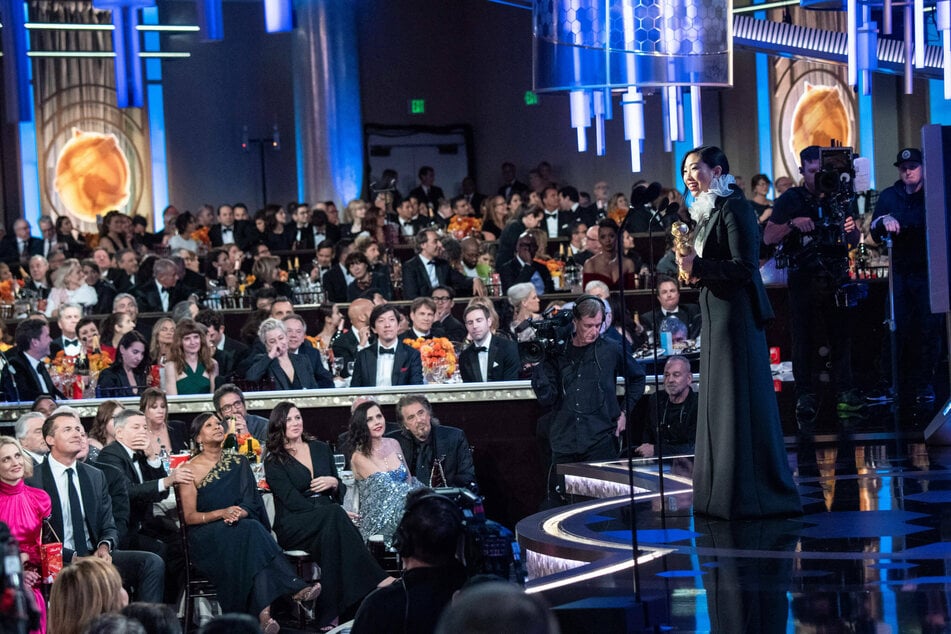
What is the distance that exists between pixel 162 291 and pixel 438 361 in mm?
4690

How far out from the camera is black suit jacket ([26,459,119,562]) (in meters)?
7.34

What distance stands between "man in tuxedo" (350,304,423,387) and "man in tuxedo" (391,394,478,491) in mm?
1363

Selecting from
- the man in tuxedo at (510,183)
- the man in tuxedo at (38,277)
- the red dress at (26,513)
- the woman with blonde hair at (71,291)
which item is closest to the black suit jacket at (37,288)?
the man in tuxedo at (38,277)

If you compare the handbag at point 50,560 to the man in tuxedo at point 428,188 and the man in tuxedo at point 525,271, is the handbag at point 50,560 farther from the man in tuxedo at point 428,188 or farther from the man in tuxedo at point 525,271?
the man in tuxedo at point 428,188

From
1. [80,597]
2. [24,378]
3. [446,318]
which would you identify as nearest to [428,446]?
[446,318]

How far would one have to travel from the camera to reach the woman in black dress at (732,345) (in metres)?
6.14

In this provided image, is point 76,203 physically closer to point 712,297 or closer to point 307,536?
point 307,536

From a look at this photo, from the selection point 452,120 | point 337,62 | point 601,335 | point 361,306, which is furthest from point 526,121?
point 601,335

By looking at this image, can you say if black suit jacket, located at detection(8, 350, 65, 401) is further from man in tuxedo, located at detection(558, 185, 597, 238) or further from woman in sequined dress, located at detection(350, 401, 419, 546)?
man in tuxedo, located at detection(558, 185, 597, 238)

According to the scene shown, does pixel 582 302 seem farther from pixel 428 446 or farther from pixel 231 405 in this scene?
pixel 231 405

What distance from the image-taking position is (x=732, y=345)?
243 inches

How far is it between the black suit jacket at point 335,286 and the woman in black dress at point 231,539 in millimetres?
5893

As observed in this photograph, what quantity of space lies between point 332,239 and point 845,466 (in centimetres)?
979

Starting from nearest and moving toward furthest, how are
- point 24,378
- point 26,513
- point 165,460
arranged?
point 26,513, point 165,460, point 24,378
